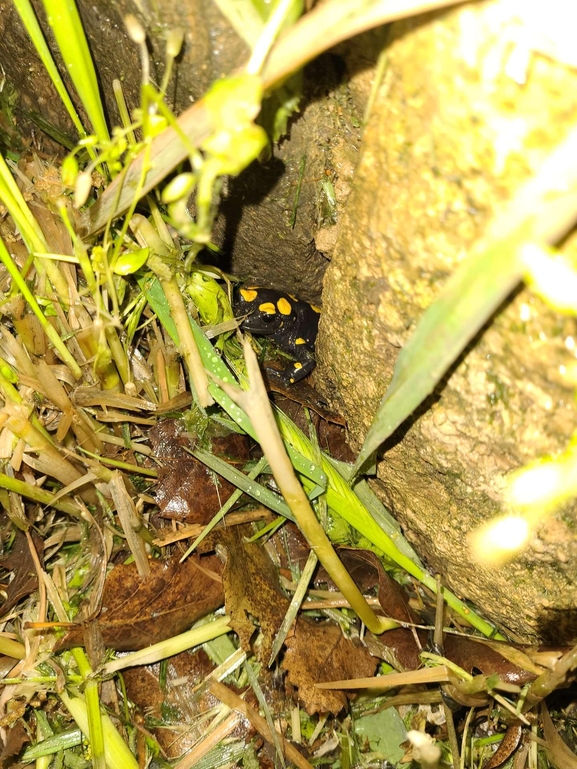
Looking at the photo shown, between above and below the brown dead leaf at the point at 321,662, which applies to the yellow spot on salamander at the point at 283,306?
above

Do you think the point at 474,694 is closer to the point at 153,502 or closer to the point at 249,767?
the point at 249,767

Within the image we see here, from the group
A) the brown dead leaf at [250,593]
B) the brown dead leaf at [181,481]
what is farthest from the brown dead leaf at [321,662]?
the brown dead leaf at [181,481]

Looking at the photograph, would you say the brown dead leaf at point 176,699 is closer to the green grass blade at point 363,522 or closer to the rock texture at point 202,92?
the green grass blade at point 363,522

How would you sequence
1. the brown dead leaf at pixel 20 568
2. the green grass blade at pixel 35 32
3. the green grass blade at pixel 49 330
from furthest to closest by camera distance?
the brown dead leaf at pixel 20 568
the green grass blade at pixel 49 330
the green grass blade at pixel 35 32

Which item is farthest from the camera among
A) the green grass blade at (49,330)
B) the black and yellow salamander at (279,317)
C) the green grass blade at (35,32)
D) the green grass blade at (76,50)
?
the black and yellow salamander at (279,317)

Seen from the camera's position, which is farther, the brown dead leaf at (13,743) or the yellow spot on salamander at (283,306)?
the yellow spot on salamander at (283,306)

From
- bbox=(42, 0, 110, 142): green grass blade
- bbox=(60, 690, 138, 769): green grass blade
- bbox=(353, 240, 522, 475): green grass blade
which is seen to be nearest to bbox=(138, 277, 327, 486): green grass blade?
bbox=(42, 0, 110, 142): green grass blade

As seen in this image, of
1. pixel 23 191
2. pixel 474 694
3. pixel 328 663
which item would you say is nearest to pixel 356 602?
pixel 328 663
